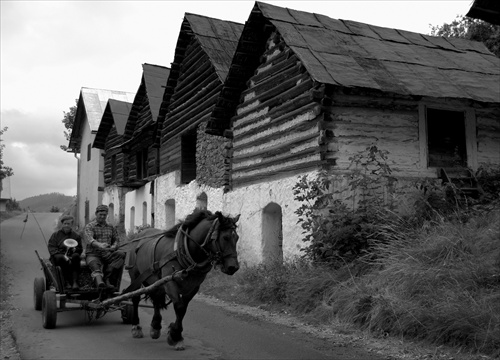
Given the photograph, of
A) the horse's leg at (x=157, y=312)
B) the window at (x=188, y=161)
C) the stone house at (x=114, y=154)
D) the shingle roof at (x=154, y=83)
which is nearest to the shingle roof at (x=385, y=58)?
the horse's leg at (x=157, y=312)

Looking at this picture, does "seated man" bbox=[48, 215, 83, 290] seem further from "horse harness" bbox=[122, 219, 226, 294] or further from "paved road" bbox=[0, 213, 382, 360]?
"horse harness" bbox=[122, 219, 226, 294]

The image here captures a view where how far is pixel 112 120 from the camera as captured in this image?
3266 cm

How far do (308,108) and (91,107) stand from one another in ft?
85.6

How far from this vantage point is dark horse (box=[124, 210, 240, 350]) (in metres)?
7.51

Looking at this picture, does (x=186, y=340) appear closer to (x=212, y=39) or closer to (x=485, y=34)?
(x=212, y=39)

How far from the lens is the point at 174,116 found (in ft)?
75.8

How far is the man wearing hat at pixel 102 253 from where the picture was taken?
9438 mm

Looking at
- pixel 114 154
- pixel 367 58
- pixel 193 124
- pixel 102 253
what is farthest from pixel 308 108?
pixel 114 154

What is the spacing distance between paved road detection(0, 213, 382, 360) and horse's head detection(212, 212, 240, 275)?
45.7 inches

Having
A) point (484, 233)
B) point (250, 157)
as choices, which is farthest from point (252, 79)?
point (484, 233)

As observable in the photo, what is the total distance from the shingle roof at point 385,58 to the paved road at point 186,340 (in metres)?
5.22

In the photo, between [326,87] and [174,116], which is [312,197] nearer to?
[326,87]

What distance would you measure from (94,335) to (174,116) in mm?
15103

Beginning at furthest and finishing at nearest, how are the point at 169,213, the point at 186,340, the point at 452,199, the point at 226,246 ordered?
the point at 169,213 → the point at 452,199 → the point at 186,340 → the point at 226,246
